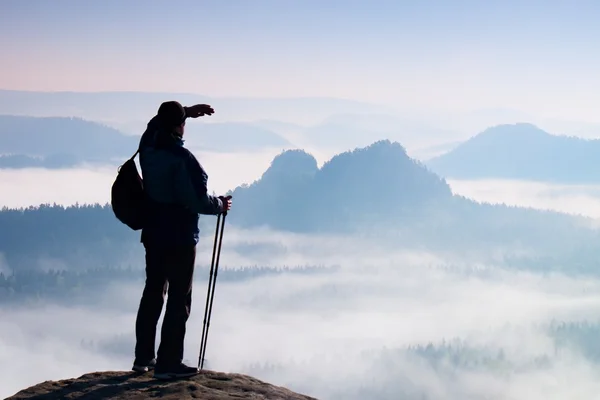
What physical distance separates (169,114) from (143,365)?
4.36m

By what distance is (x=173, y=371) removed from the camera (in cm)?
1156

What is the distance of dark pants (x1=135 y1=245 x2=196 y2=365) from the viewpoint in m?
11.2

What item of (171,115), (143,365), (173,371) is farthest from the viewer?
(143,365)

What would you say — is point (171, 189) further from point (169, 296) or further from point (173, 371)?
point (173, 371)

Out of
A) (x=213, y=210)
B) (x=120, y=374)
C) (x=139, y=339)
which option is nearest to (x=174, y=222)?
(x=213, y=210)

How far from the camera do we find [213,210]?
427 inches

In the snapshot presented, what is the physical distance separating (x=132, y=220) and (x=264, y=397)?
3.50 m

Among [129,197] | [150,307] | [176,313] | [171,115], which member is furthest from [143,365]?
[171,115]

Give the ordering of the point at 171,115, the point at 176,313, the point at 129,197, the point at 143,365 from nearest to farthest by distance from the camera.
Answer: the point at 171,115
the point at 129,197
the point at 176,313
the point at 143,365

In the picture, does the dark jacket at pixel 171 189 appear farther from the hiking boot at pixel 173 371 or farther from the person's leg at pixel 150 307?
the hiking boot at pixel 173 371

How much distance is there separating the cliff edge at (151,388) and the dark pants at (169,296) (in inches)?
20.0

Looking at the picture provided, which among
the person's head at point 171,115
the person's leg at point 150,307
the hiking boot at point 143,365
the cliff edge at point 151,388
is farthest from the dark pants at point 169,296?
the person's head at point 171,115

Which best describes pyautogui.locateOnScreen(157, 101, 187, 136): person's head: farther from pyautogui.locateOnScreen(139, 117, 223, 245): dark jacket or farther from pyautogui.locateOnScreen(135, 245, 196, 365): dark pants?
pyautogui.locateOnScreen(135, 245, 196, 365): dark pants

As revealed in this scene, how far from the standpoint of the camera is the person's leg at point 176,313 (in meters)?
11.2
